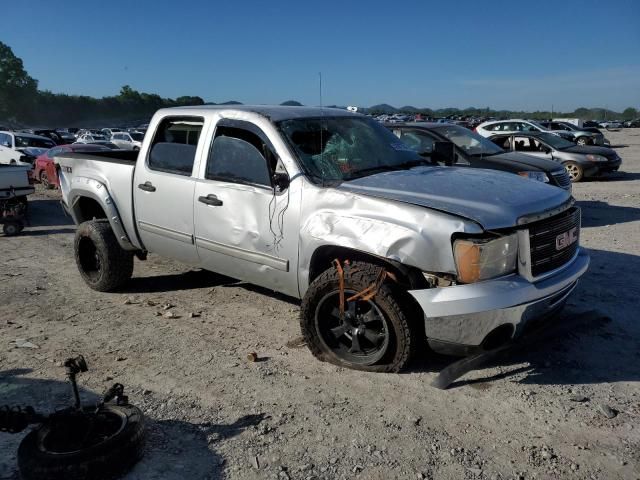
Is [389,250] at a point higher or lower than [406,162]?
lower

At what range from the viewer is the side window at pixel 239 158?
14.2 feet

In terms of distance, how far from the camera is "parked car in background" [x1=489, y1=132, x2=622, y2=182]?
1487cm

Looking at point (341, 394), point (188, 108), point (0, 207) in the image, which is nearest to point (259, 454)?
point (341, 394)

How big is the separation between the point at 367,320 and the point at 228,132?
199 centimetres

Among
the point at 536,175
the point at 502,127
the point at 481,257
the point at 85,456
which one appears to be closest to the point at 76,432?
the point at 85,456

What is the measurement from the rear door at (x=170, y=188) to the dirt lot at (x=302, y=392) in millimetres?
695

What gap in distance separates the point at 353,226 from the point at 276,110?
155cm

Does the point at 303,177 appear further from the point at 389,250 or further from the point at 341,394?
the point at 341,394

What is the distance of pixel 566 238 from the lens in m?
3.91

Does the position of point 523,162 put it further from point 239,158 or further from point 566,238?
point 239,158

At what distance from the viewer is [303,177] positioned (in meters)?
4.04

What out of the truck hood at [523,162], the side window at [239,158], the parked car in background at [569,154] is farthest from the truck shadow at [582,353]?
the parked car in background at [569,154]

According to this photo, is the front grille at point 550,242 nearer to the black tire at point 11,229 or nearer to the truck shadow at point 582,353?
the truck shadow at point 582,353

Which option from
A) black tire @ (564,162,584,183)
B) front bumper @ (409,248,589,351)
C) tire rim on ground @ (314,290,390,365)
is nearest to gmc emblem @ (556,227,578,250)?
front bumper @ (409,248,589,351)
